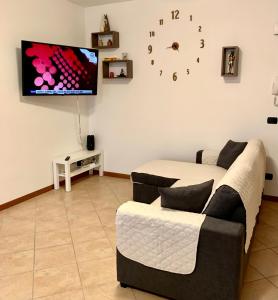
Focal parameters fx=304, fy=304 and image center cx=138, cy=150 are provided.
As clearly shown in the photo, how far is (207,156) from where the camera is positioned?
13.0 feet

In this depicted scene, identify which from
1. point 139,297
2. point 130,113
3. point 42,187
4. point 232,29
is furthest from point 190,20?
point 139,297

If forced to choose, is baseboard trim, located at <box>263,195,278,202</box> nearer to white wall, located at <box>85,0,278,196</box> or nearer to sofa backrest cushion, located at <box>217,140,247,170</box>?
white wall, located at <box>85,0,278,196</box>

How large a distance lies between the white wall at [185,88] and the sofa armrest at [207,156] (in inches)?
8.0

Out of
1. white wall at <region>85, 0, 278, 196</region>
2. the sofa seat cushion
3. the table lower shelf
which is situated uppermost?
white wall at <region>85, 0, 278, 196</region>

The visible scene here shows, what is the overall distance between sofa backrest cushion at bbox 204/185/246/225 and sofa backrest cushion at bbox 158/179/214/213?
5.3 inches

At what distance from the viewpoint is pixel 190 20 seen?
4.00 m

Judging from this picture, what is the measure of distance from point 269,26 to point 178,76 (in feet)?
4.14

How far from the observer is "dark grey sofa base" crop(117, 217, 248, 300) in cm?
180

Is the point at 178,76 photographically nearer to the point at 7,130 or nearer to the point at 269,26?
the point at 269,26

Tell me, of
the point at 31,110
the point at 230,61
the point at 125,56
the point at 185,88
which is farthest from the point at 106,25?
the point at 230,61

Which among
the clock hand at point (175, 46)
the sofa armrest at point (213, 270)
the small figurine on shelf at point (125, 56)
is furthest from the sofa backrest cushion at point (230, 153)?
the small figurine on shelf at point (125, 56)

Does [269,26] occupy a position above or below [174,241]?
above

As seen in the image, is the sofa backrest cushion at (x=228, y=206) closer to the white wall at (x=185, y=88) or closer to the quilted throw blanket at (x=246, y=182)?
the quilted throw blanket at (x=246, y=182)

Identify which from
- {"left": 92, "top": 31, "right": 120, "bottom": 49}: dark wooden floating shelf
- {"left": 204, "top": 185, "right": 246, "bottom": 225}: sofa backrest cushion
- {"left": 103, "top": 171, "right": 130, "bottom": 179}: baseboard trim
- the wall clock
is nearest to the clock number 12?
the wall clock
